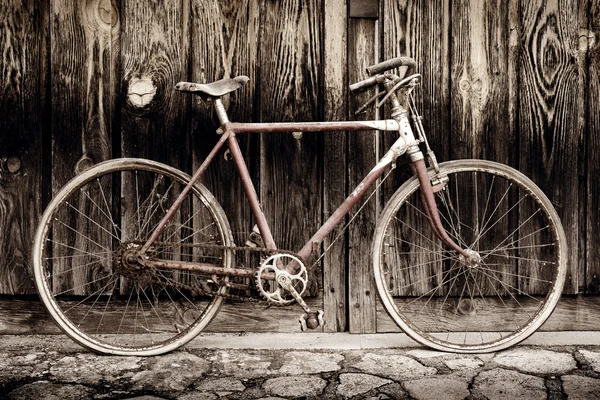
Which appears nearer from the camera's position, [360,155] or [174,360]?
[174,360]

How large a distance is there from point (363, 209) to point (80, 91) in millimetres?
1813

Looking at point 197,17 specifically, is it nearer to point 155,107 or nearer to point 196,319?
point 155,107

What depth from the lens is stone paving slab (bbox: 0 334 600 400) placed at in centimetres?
299

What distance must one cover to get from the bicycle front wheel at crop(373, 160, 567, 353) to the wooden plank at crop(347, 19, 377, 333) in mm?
135

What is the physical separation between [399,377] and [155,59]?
2258 millimetres

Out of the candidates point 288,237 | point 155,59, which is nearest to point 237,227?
point 288,237

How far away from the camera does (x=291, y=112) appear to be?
393 cm

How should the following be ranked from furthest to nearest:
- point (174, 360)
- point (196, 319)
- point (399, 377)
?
point (196, 319), point (174, 360), point (399, 377)

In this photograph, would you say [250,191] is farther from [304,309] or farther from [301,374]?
[301,374]

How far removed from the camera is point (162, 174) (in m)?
3.62

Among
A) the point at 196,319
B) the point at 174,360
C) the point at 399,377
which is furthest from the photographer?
the point at 196,319

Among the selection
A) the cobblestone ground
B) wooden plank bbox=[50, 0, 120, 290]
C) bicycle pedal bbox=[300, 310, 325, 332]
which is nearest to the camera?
the cobblestone ground

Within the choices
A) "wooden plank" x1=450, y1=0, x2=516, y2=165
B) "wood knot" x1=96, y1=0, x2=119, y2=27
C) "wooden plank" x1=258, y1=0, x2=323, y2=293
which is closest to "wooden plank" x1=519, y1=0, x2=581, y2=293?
"wooden plank" x1=450, y1=0, x2=516, y2=165

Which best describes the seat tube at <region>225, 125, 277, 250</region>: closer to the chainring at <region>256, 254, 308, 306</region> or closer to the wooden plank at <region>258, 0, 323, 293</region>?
the chainring at <region>256, 254, 308, 306</region>
